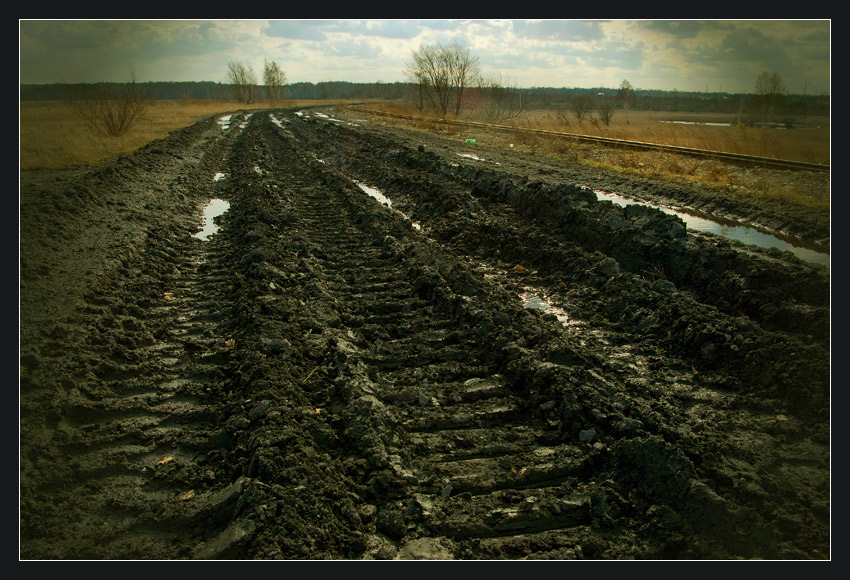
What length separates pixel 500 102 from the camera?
44.1 meters

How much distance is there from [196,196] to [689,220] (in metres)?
11.3

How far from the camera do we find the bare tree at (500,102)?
43344 millimetres

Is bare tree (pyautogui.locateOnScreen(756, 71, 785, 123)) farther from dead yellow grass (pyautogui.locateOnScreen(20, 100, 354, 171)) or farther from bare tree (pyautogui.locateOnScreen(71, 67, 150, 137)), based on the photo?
bare tree (pyautogui.locateOnScreen(71, 67, 150, 137))

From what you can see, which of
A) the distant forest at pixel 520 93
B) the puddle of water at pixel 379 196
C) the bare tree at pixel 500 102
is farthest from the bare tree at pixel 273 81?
the puddle of water at pixel 379 196

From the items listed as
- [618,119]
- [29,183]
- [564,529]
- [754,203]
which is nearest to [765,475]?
[564,529]

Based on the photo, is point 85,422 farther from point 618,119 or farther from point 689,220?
point 618,119

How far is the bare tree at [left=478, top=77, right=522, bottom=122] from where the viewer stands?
43344 mm

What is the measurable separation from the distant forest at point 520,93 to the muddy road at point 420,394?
2135 mm

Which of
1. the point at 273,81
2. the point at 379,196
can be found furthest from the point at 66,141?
the point at 273,81

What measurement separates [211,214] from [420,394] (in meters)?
8.74

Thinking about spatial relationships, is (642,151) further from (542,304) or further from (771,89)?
(542,304)

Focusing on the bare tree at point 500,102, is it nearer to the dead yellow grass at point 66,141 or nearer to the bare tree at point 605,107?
the bare tree at point 605,107

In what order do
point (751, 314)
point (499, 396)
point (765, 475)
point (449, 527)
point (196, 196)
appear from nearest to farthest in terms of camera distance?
point (449, 527) → point (765, 475) → point (499, 396) → point (751, 314) → point (196, 196)

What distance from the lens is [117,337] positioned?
5570 mm
